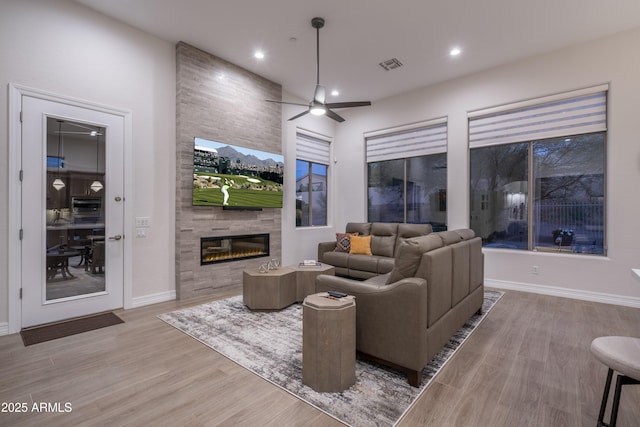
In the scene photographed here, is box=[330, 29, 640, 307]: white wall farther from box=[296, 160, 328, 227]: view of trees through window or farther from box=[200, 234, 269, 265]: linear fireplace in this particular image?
box=[200, 234, 269, 265]: linear fireplace

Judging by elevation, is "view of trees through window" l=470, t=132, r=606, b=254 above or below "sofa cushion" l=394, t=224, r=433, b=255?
above

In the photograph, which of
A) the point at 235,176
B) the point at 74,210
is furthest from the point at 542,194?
the point at 74,210

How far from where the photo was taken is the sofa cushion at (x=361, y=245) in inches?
211

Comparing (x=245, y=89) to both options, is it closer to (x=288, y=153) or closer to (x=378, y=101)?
(x=288, y=153)

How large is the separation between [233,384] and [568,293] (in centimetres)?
471

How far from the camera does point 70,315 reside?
3.39 metres

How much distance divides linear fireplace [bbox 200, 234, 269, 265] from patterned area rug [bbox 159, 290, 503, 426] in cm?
81

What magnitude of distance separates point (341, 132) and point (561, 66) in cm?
400

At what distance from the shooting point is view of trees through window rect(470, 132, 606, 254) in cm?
429

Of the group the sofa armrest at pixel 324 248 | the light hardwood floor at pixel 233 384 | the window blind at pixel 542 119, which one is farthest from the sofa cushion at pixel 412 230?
the light hardwood floor at pixel 233 384

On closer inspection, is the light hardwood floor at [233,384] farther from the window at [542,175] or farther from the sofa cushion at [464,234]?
the window at [542,175]

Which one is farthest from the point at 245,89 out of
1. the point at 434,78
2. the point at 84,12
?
the point at 434,78

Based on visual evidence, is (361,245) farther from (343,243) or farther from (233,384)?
(233,384)

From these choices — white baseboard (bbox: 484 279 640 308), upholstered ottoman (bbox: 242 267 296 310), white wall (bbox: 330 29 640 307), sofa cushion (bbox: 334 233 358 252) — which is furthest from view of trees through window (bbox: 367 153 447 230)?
upholstered ottoman (bbox: 242 267 296 310)
